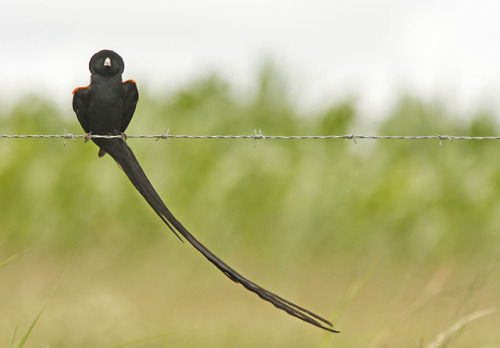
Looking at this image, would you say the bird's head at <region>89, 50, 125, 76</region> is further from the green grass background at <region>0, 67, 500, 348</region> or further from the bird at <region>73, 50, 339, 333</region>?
the green grass background at <region>0, 67, 500, 348</region>

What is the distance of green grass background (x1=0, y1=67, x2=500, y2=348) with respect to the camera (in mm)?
7250

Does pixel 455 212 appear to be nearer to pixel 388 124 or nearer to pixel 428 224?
pixel 428 224

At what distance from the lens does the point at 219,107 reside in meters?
9.43

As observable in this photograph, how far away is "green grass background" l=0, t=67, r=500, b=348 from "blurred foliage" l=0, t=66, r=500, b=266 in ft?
0.06

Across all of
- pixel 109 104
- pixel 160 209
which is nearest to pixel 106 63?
pixel 109 104

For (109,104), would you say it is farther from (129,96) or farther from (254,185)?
(254,185)

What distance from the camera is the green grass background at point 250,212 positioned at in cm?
725

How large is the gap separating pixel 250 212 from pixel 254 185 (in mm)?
353

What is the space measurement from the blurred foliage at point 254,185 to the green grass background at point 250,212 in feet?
0.06

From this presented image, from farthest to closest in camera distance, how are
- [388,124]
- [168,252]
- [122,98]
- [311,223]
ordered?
[388,124] → [311,223] → [168,252] → [122,98]

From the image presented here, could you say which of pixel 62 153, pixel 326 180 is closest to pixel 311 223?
pixel 326 180

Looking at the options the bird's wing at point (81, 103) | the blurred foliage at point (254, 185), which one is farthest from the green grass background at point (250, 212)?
the bird's wing at point (81, 103)

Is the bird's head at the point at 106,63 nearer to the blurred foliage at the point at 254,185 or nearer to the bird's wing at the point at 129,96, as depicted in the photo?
the bird's wing at the point at 129,96

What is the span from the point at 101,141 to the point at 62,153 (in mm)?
5802
